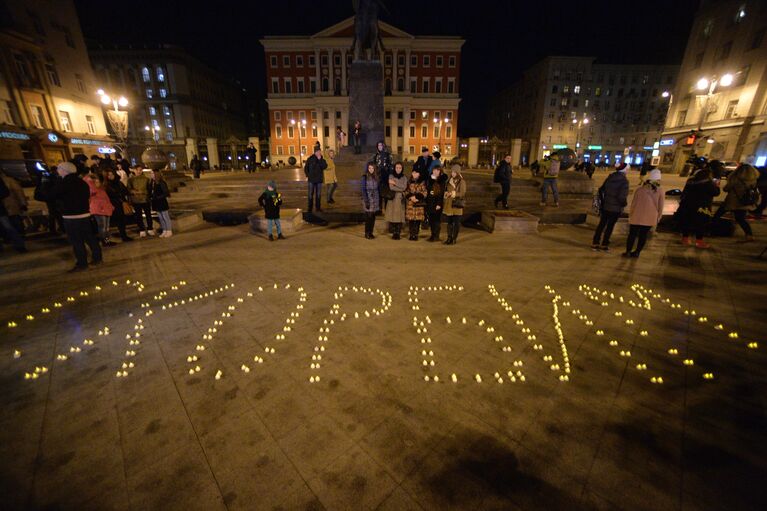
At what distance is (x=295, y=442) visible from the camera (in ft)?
8.71

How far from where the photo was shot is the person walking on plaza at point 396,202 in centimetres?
825

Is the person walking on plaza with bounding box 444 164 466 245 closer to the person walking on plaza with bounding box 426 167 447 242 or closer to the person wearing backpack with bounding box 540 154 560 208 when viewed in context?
the person walking on plaza with bounding box 426 167 447 242

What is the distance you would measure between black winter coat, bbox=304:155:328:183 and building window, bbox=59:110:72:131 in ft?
122

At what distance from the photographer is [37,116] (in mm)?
29594

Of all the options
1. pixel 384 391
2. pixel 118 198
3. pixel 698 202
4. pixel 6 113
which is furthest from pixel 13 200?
pixel 6 113

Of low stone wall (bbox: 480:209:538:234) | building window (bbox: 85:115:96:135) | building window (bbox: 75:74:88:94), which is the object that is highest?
building window (bbox: 75:74:88:94)

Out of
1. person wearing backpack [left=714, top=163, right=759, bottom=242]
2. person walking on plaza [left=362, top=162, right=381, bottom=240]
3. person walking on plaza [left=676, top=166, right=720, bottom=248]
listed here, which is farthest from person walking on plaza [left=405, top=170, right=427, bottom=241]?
person wearing backpack [left=714, top=163, right=759, bottom=242]

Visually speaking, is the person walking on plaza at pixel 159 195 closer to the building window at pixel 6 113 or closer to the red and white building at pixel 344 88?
the building window at pixel 6 113

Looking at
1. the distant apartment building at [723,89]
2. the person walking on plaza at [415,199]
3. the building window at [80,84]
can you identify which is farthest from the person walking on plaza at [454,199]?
the building window at [80,84]

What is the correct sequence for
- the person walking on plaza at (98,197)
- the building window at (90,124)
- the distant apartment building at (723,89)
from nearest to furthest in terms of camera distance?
the person walking on plaza at (98,197) < the distant apartment building at (723,89) < the building window at (90,124)

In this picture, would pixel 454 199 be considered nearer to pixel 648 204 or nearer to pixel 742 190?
pixel 648 204

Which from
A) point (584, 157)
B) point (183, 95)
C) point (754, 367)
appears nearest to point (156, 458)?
point (754, 367)

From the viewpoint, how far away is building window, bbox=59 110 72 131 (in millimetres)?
31841

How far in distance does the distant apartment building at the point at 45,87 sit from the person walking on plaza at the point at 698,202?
42.7m
